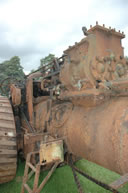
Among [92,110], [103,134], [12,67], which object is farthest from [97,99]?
[12,67]

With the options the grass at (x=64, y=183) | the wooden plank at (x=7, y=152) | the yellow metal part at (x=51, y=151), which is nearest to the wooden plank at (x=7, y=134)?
the wooden plank at (x=7, y=152)

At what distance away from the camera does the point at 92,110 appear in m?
2.47

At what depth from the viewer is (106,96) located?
7.80 feet

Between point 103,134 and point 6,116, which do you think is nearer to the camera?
point 103,134

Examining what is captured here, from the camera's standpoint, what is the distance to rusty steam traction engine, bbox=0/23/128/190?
6.64 feet

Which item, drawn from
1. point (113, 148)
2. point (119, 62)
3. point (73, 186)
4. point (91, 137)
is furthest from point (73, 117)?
point (73, 186)

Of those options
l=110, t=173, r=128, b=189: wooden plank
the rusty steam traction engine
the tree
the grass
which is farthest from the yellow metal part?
the tree

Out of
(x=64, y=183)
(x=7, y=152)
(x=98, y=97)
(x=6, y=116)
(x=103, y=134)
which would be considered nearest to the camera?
(x=103, y=134)

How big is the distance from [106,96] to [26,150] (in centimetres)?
237

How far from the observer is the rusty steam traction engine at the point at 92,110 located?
79.7 inches

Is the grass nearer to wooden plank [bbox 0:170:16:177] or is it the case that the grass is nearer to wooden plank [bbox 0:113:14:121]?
wooden plank [bbox 0:170:16:177]

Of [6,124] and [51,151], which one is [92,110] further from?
[6,124]

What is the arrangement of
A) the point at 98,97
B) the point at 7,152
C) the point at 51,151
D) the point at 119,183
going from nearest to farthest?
the point at 119,183 → the point at 98,97 → the point at 51,151 → the point at 7,152

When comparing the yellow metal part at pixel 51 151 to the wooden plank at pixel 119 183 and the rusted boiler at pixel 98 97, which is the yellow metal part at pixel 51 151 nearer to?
the rusted boiler at pixel 98 97
